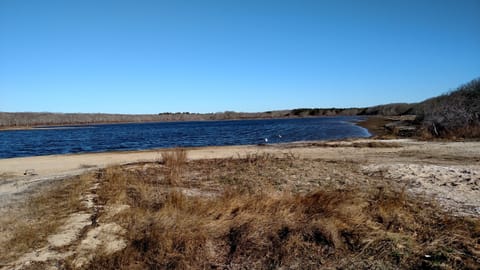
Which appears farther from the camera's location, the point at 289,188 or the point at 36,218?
the point at 289,188

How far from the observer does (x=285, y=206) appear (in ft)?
20.7

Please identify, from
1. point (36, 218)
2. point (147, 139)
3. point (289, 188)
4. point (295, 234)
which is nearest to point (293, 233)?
point (295, 234)

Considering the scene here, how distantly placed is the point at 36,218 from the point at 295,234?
450 cm

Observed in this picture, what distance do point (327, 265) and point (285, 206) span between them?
162cm

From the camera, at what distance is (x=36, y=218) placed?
671 cm

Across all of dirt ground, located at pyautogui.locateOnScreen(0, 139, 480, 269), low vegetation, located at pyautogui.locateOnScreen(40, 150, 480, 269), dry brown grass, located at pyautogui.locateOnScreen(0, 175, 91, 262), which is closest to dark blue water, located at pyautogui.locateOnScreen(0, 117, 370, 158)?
dirt ground, located at pyautogui.locateOnScreen(0, 139, 480, 269)

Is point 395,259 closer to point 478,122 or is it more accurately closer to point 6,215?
point 6,215

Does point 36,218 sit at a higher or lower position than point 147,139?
higher

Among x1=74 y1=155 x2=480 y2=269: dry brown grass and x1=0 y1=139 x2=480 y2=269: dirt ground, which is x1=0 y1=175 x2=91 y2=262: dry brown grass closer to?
x1=0 y1=139 x2=480 y2=269: dirt ground

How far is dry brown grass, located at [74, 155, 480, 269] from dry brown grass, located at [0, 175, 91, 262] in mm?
1116

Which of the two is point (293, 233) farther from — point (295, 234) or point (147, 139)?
point (147, 139)

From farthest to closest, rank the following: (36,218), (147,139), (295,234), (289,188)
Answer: (147,139) → (289,188) → (36,218) → (295,234)

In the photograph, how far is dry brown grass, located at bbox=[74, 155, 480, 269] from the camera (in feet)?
15.8

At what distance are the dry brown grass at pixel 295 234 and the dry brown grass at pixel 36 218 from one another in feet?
3.66
